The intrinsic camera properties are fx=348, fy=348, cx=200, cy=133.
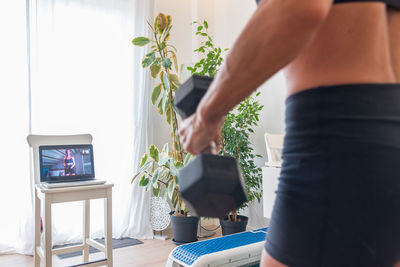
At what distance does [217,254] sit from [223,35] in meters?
2.78

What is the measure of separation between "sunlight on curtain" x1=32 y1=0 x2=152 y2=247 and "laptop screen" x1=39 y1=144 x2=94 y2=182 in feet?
2.23

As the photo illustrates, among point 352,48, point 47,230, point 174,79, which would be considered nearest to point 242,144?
point 174,79

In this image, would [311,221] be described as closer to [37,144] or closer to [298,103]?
[298,103]

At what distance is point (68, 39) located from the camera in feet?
9.82

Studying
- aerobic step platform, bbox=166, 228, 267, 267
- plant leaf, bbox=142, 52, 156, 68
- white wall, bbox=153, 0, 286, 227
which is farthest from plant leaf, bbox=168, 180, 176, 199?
aerobic step platform, bbox=166, 228, 267, 267

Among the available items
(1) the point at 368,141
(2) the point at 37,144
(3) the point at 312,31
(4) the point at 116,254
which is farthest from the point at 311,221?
(4) the point at 116,254

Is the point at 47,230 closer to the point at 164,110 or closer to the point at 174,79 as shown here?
the point at 164,110

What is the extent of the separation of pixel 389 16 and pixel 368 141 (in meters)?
0.21

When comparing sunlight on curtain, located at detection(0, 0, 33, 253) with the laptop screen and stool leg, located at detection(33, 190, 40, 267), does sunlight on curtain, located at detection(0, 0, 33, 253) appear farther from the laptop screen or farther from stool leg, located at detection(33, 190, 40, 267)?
the laptop screen

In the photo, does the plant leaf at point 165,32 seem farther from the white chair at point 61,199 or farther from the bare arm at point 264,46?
the bare arm at point 264,46

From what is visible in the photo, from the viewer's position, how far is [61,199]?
2.06m

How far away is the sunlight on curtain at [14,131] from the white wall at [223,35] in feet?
4.05

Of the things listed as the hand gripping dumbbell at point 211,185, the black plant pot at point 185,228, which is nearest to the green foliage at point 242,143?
the black plant pot at point 185,228

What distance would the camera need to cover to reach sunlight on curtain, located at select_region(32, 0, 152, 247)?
114 inches
